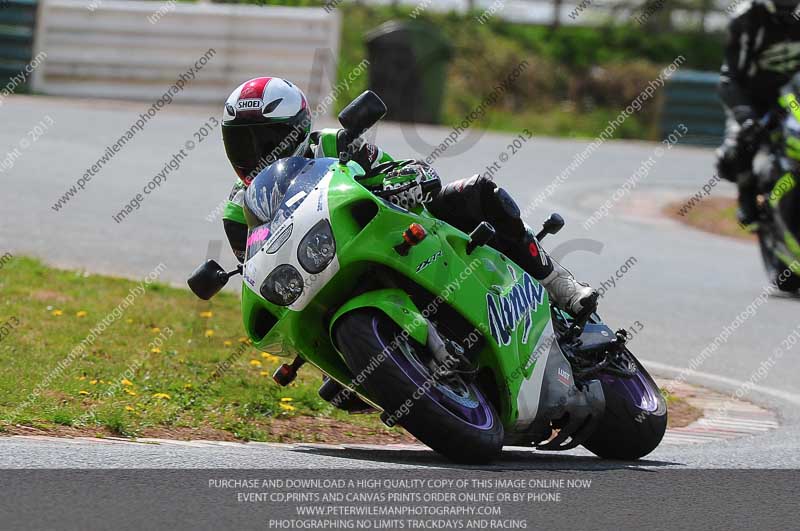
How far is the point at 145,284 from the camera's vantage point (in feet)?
32.7

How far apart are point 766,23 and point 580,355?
21.7 ft

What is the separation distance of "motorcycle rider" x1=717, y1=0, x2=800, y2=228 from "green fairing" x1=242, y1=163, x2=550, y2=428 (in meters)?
6.47

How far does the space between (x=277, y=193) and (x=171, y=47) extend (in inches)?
638

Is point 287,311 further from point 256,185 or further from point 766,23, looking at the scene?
point 766,23

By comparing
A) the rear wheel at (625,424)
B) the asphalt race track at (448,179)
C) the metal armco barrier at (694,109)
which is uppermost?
the rear wheel at (625,424)

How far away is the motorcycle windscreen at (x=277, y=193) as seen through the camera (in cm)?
561

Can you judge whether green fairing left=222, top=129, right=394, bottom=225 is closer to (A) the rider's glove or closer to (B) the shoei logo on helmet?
(B) the shoei logo on helmet

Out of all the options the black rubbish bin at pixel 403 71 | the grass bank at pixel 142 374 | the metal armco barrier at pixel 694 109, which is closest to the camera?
the grass bank at pixel 142 374

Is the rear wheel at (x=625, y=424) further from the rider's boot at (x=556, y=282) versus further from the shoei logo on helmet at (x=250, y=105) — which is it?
the shoei logo on helmet at (x=250, y=105)

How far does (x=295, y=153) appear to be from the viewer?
20.7ft

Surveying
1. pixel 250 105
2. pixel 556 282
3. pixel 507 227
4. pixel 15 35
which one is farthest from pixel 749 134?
pixel 15 35

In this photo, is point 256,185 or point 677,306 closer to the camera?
point 256,185

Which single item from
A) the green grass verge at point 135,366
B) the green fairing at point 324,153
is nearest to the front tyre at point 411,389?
the green fairing at point 324,153

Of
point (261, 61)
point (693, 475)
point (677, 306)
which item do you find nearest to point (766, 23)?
point (677, 306)
